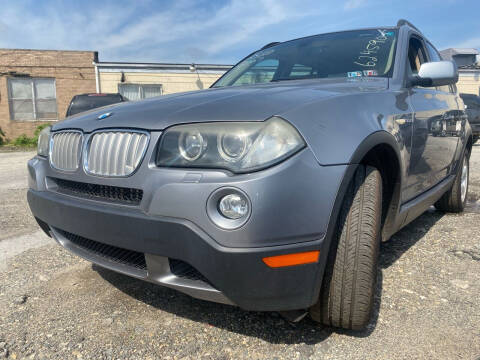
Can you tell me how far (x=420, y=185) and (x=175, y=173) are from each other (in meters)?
1.83

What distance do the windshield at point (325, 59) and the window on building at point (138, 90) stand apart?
14.6 meters

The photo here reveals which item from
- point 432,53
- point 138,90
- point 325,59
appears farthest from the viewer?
point 138,90

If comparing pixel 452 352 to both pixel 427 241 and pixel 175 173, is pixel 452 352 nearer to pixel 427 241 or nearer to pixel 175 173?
pixel 175 173

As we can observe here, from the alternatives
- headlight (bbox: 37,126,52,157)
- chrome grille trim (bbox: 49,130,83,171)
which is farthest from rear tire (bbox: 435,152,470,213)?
headlight (bbox: 37,126,52,157)

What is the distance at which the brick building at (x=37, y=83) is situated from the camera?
1705 cm

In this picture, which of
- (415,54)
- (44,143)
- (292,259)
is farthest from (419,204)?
(44,143)

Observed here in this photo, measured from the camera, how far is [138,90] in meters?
17.5

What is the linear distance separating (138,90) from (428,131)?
53.5 ft

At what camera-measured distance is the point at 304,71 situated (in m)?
2.95

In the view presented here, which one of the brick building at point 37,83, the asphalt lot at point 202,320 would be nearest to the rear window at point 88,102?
the brick building at point 37,83

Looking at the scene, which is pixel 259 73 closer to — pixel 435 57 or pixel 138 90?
pixel 435 57

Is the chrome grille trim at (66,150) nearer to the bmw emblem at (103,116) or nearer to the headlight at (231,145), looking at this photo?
the bmw emblem at (103,116)

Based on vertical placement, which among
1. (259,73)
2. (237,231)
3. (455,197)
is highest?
(259,73)

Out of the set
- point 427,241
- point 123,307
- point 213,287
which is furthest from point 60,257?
point 427,241
